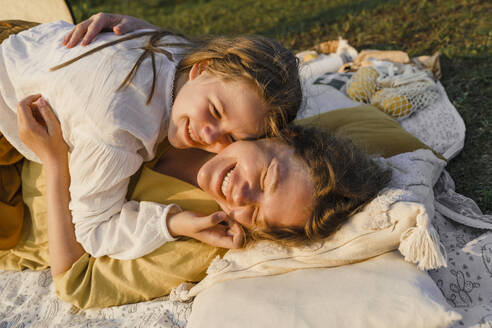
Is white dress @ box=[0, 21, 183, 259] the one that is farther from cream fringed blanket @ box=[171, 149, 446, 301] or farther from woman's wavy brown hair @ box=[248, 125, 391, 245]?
woman's wavy brown hair @ box=[248, 125, 391, 245]

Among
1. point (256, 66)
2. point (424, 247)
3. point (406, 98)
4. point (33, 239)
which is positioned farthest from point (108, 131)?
point (406, 98)

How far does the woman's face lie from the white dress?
0.33 meters

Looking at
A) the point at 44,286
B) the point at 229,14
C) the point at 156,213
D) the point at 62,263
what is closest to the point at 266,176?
the point at 156,213

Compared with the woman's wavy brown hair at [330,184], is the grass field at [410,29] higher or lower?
lower

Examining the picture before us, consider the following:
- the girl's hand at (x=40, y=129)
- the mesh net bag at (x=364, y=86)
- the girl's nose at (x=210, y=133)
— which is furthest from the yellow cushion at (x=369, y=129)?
the girl's hand at (x=40, y=129)

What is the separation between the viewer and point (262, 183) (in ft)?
5.76

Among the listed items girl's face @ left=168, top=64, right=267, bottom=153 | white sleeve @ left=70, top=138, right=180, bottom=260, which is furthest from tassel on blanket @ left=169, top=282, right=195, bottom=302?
girl's face @ left=168, top=64, right=267, bottom=153

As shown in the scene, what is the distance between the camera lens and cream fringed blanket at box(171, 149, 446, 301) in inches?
62.1

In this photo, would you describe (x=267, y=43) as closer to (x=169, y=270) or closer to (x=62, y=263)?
(x=169, y=270)

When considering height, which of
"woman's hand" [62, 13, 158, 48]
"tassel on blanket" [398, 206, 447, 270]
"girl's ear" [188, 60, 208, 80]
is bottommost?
"tassel on blanket" [398, 206, 447, 270]

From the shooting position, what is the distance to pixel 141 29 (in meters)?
2.41

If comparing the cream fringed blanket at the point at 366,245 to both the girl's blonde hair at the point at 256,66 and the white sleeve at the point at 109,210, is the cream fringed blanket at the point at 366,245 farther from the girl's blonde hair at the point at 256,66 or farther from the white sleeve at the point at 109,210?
the girl's blonde hair at the point at 256,66

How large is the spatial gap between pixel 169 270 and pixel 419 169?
4.28 feet

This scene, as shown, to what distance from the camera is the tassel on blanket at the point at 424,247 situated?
1.54 metres
